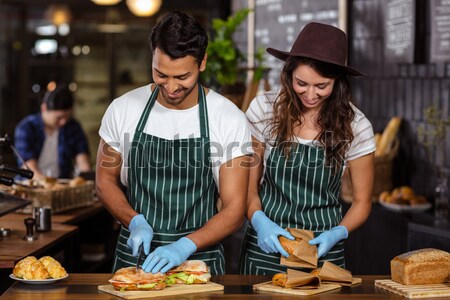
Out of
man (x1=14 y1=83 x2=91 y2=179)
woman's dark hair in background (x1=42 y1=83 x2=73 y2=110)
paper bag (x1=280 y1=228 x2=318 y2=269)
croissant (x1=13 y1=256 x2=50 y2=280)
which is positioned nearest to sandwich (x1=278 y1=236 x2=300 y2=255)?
paper bag (x1=280 y1=228 x2=318 y2=269)

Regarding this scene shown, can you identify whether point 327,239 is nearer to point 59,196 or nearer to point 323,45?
point 323,45

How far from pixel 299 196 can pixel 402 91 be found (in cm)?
277

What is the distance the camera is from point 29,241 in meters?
4.01

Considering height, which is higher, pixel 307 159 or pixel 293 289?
pixel 307 159

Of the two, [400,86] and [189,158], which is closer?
[189,158]

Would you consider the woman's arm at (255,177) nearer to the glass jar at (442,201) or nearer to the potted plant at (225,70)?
the glass jar at (442,201)

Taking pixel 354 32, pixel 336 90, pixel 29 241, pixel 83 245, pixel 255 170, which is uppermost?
pixel 354 32

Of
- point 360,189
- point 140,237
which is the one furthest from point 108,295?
point 360,189

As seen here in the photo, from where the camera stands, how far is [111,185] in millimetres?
3482

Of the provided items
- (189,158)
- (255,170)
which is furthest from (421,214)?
(189,158)

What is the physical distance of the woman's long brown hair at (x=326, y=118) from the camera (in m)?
3.59

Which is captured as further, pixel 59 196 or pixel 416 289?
pixel 59 196

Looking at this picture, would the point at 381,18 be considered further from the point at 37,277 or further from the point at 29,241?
the point at 37,277

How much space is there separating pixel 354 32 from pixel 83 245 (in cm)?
276
